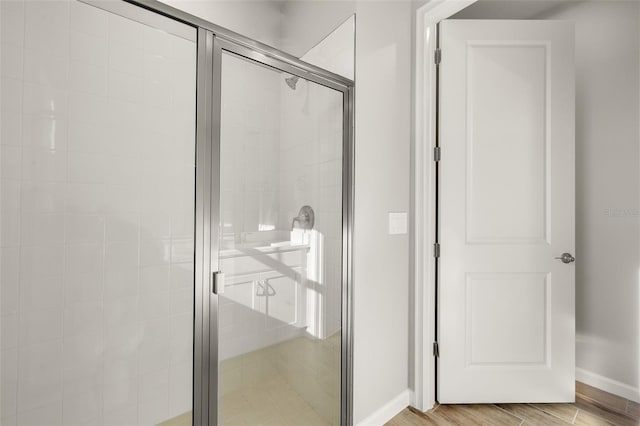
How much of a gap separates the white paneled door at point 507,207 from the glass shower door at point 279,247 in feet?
2.52

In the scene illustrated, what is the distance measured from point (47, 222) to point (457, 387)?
84.9 inches

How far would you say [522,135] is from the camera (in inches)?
78.5

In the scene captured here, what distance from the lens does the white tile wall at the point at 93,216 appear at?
2.99 feet

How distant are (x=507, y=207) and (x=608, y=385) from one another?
4.45 feet

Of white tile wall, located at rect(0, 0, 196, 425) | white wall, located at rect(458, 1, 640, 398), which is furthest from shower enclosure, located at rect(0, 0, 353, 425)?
white wall, located at rect(458, 1, 640, 398)

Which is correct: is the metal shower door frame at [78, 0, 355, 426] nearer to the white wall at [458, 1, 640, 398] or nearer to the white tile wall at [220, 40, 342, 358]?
the white tile wall at [220, 40, 342, 358]

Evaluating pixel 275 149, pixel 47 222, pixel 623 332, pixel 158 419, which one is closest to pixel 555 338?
pixel 623 332

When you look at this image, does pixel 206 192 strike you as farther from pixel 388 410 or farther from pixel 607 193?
pixel 607 193

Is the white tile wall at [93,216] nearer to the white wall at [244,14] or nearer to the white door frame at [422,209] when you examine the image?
the white wall at [244,14]

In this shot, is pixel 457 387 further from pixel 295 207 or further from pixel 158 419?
pixel 158 419

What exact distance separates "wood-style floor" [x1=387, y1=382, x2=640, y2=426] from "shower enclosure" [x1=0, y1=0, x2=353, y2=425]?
2.51 ft

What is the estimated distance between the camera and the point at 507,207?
6.57ft

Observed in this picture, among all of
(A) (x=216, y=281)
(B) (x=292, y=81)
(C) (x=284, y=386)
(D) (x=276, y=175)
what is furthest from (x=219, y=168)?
(C) (x=284, y=386)

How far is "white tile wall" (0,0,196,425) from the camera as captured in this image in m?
0.91
